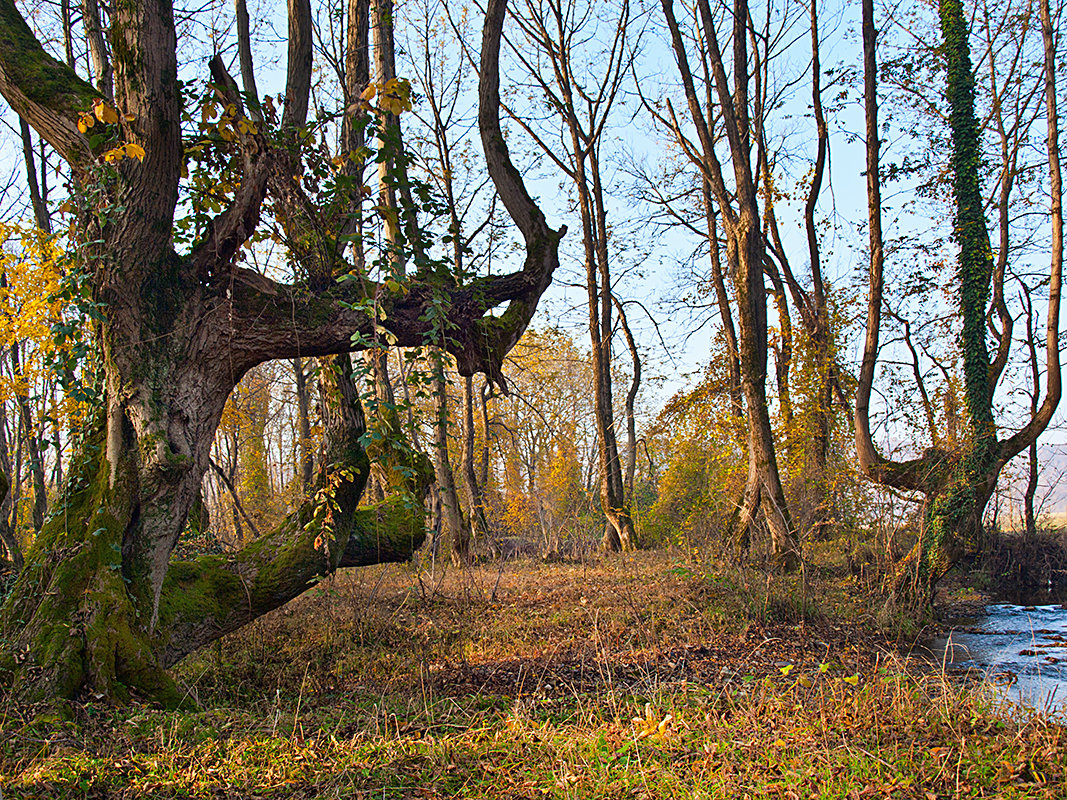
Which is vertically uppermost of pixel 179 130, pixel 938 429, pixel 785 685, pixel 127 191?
pixel 179 130

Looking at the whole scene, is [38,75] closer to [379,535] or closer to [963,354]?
[379,535]

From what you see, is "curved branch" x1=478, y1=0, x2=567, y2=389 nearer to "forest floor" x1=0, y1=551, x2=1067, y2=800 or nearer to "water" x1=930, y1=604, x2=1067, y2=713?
"forest floor" x1=0, y1=551, x2=1067, y2=800

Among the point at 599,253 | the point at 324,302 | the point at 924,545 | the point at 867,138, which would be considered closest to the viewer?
the point at 324,302

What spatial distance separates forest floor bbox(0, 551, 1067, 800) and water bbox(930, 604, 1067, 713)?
0.84 metres

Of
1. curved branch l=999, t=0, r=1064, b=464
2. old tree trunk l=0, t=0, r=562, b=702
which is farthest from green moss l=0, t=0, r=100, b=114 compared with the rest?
curved branch l=999, t=0, r=1064, b=464

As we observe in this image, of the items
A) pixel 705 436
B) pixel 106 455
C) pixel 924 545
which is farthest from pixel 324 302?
pixel 705 436

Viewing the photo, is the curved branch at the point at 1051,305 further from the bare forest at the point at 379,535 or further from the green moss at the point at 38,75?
the green moss at the point at 38,75

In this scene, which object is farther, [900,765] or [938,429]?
[938,429]

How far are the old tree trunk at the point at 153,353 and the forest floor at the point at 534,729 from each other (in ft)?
1.78

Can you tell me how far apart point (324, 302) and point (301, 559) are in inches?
84.4

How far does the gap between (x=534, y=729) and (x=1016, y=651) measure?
651 centimetres

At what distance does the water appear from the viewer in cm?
594

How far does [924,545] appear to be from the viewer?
9352 millimetres

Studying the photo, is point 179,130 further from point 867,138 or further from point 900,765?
point 867,138
